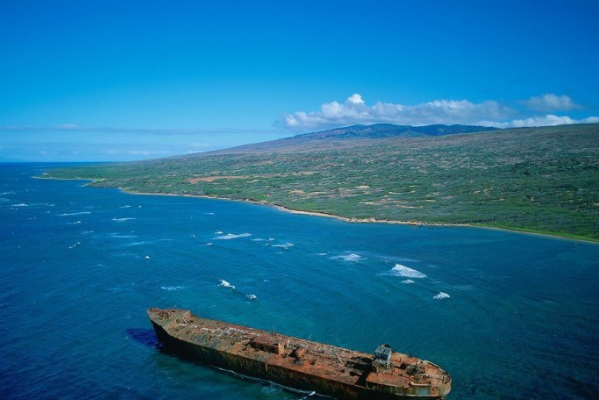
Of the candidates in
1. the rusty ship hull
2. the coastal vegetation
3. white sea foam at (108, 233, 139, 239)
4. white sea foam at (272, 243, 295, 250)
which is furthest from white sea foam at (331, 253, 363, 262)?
white sea foam at (108, 233, 139, 239)

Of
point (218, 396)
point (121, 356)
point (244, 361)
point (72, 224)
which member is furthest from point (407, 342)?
point (72, 224)

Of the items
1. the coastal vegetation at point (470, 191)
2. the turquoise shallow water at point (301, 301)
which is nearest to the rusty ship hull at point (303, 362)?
the turquoise shallow water at point (301, 301)

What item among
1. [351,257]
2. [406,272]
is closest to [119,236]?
[351,257]

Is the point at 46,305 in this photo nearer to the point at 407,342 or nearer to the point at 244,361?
the point at 244,361

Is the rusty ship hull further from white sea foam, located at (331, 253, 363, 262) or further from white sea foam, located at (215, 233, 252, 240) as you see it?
white sea foam, located at (215, 233, 252, 240)

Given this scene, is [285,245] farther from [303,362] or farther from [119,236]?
[303,362]

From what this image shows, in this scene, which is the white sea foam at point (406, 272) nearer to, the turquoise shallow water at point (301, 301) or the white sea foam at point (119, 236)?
the turquoise shallow water at point (301, 301)
